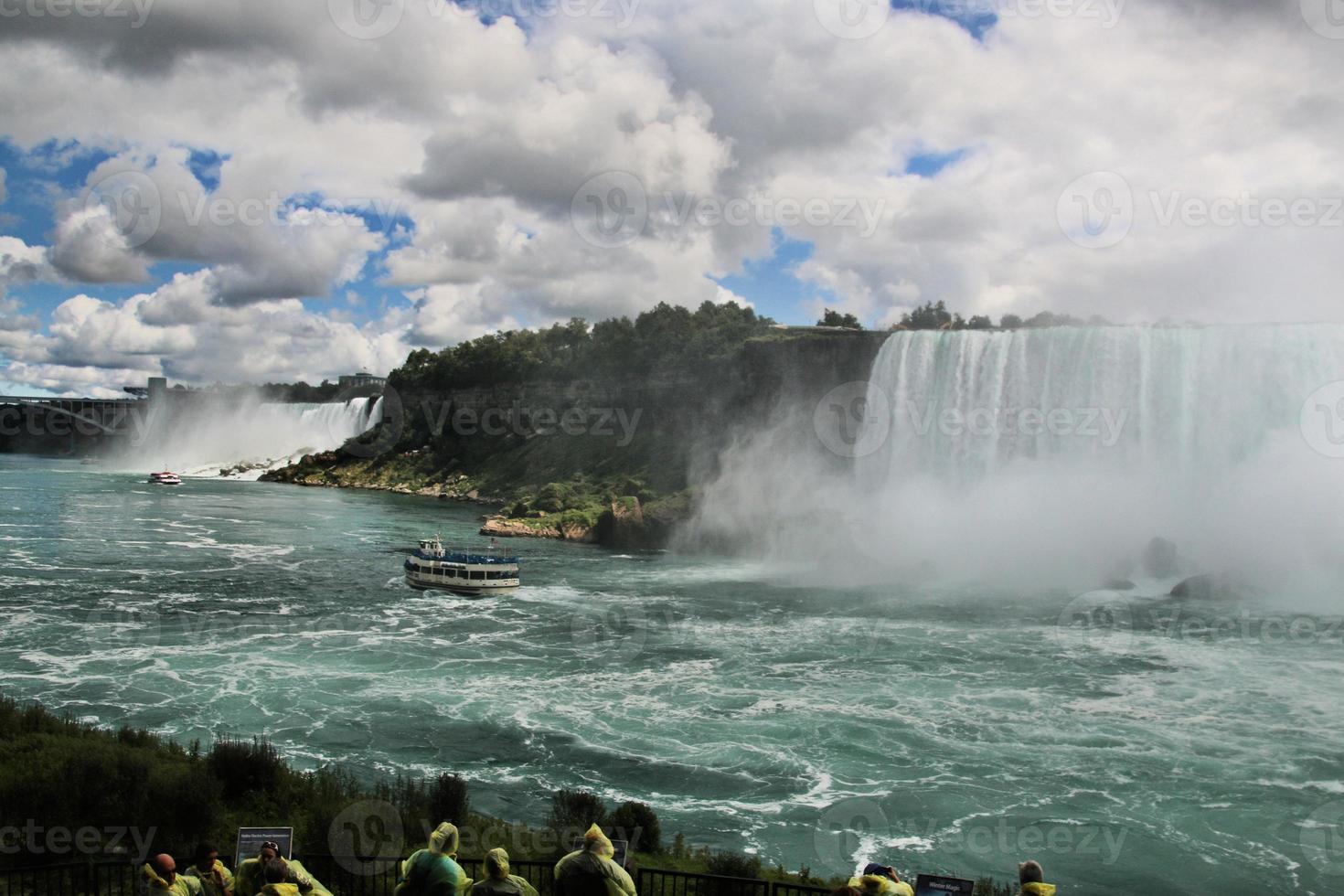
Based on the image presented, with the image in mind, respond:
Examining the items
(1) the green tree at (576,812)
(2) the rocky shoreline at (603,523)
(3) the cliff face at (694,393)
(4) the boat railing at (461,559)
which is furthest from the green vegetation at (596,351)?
(1) the green tree at (576,812)

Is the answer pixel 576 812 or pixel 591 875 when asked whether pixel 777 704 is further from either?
pixel 591 875

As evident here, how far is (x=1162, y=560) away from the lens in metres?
42.0

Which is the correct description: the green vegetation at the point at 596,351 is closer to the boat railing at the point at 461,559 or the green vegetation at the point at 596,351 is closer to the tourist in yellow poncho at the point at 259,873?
the boat railing at the point at 461,559

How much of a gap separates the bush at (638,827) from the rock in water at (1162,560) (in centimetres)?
3439

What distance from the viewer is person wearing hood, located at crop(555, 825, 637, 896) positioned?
6.31 m

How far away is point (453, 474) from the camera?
306 feet

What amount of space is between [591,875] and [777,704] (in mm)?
18269

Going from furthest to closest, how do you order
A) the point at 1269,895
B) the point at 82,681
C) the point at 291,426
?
the point at 291,426, the point at 82,681, the point at 1269,895

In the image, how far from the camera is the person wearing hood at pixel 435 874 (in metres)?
6.96

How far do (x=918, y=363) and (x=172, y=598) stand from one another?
127 ft

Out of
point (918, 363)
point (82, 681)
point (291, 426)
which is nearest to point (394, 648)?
point (82, 681)

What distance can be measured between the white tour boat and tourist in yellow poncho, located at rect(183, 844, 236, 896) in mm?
31186

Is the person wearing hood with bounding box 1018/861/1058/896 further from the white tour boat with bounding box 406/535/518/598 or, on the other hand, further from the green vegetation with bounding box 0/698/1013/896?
the white tour boat with bounding box 406/535/518/598

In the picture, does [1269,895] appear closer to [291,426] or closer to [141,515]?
[141,515]
